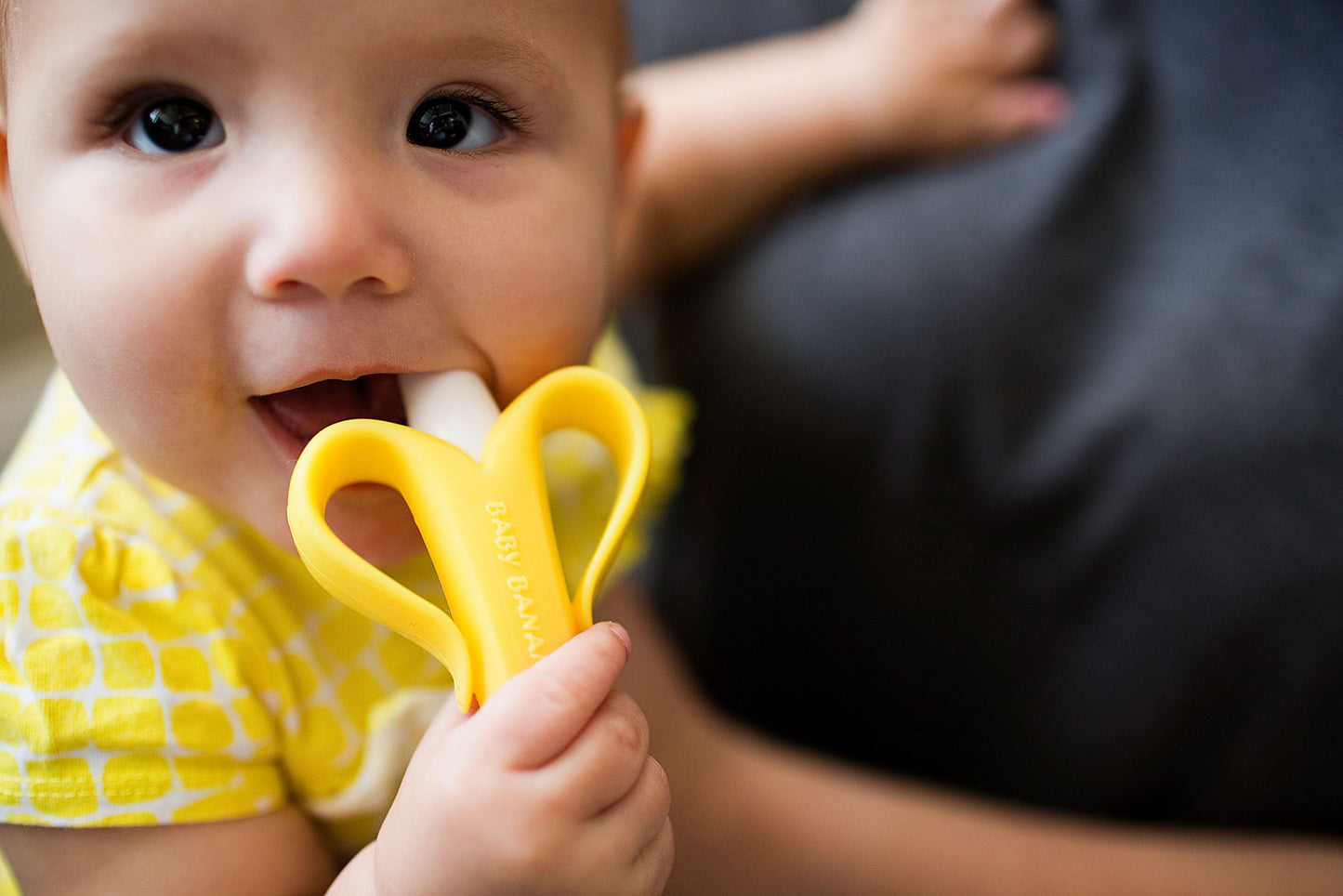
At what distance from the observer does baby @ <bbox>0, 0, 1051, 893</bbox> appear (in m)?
0.43

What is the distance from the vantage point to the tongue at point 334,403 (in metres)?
0.49

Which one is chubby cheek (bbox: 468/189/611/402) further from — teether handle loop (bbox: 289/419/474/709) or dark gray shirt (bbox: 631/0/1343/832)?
dark gray shirt (bbox: 631/0/1343/832)

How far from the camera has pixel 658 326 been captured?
94 centimetres

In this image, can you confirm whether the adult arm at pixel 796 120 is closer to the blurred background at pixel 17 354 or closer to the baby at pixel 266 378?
the baby at pixel 266 378

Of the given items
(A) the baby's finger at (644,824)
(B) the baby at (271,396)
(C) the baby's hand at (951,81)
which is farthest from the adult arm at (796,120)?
(A) the baby's finger at (644,824)

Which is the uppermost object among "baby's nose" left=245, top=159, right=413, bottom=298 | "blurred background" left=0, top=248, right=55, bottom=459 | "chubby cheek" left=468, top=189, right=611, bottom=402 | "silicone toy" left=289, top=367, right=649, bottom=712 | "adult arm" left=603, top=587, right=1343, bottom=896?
"baby's nose" left=245, top=159, right=413, bottom=298

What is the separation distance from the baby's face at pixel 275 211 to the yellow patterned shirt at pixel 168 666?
0.20 feet

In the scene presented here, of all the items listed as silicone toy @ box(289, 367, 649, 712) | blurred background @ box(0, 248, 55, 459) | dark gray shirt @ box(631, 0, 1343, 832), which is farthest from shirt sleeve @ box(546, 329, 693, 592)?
blurred background @ box(0, 248, 55, 459)

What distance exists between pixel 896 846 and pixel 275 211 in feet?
1.85

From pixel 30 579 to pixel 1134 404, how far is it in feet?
2.02

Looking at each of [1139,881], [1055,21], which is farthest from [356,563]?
[1055,21]

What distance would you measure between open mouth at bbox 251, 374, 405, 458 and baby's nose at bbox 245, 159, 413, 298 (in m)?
0.06

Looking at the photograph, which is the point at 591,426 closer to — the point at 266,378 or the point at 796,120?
the point at 266,378

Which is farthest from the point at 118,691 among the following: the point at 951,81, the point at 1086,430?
the point at 951,81
